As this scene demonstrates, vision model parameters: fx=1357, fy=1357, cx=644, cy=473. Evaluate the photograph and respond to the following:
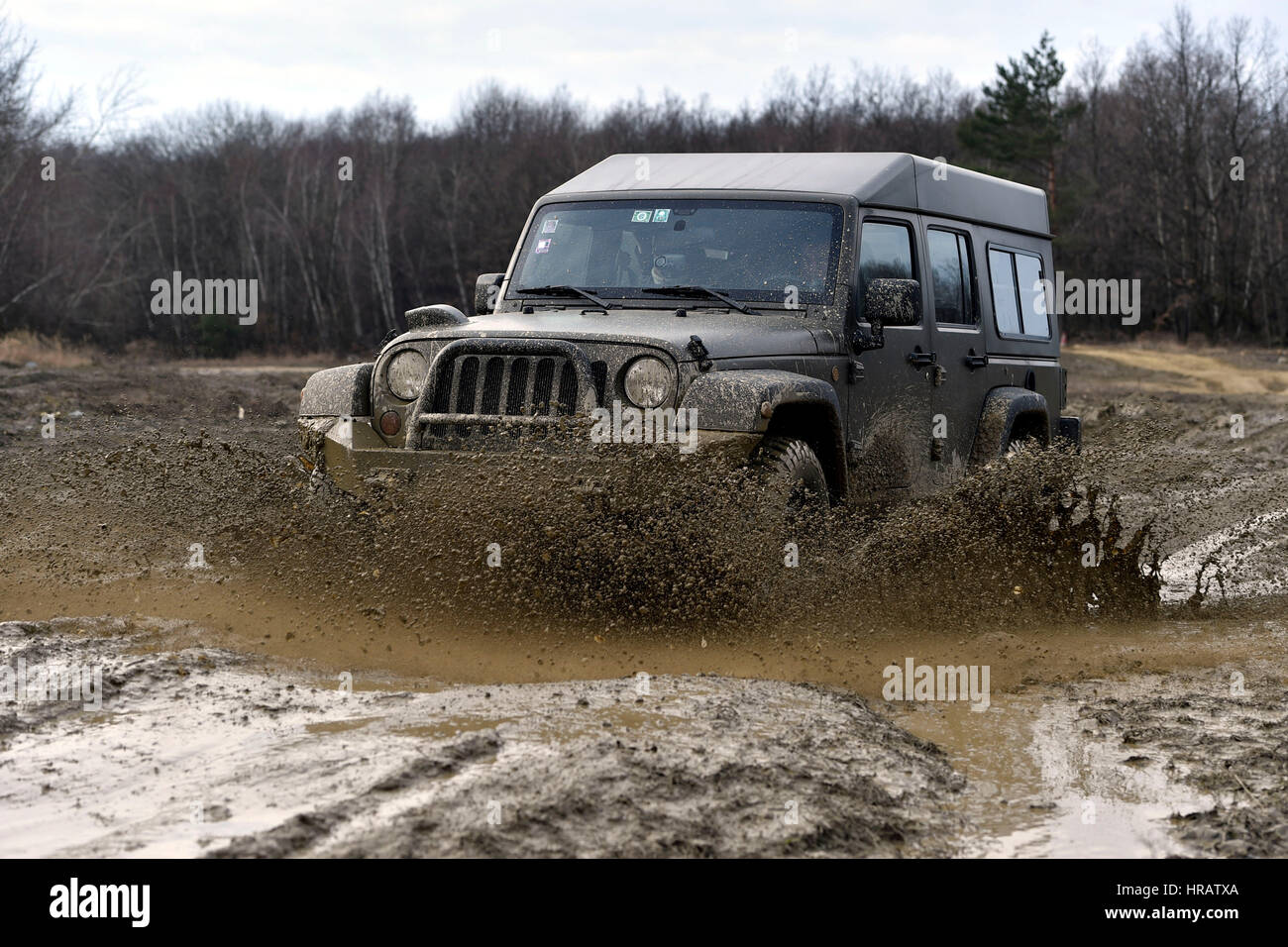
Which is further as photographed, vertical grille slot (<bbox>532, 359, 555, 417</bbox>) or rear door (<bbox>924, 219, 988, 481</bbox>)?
rear door (<bbox>924, 219, 988, 481</bbox>)

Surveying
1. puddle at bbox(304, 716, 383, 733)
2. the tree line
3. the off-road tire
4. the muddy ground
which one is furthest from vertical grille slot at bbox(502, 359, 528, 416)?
the tree line

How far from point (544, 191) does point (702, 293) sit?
4868 cm

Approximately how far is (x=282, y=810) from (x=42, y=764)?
92 cm

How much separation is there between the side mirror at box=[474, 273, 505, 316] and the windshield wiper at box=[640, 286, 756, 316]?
3.50 feet

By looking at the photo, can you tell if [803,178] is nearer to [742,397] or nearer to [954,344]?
[954,344]

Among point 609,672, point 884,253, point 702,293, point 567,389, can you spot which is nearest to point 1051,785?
point 609,672

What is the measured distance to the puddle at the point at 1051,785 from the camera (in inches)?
134

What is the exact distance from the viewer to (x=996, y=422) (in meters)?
7.64

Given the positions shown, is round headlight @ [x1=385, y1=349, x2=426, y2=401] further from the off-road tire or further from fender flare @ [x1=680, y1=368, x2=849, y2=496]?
the off-road tire

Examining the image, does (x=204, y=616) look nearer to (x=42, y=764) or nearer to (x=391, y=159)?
(x=42, y=764)

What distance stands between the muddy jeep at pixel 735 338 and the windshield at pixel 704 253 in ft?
0.03

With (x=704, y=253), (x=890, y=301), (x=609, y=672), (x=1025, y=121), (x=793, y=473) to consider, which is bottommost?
(x=609, y=672)

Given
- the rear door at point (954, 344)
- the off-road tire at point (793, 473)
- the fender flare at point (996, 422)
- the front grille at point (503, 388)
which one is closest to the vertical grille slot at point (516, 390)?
the front grille at point (503, 388)

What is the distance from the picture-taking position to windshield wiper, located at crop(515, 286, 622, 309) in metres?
6.29
